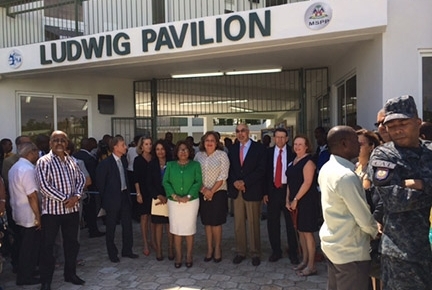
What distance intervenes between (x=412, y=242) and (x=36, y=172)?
141 inches

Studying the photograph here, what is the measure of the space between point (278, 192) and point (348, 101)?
3.30m

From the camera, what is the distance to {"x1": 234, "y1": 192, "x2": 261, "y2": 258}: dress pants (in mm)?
4820

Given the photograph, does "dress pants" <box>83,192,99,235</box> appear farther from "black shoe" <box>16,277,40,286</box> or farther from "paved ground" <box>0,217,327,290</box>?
"black shoe" <box>16,277,40,286</box>

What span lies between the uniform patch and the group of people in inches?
0.5

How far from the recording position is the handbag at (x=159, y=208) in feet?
16.4

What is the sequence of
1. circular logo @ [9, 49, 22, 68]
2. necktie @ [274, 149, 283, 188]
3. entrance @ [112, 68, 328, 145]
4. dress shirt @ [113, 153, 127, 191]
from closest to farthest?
1. necktie @ [274, 149, 283, 188]
2. dress shirt @ [113, 153, 127, 191]
3. circular logo @ [9, 49, 22, 68]
4. entrance @ [112, 68, 328, 145]

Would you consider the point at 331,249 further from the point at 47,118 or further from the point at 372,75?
the point at 47,118

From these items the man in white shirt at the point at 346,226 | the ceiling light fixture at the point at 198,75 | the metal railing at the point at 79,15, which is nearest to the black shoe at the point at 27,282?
the man in white shirt at the point at 346,226

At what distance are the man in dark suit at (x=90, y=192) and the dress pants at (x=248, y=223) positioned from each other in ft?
8.99

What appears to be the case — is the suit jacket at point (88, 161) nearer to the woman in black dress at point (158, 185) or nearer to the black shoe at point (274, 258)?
the woman in black dress at point (158, 185)

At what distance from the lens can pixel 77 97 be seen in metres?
9.23

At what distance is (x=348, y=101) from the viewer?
23.6 ft

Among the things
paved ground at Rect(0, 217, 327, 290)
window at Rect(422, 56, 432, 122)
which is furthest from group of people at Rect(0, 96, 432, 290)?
window at Rect(422, 56, 432, 122)

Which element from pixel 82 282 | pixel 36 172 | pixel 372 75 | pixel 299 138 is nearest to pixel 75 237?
pixel 82 282
